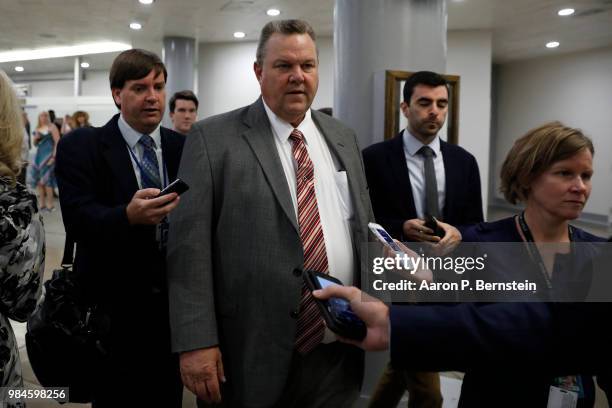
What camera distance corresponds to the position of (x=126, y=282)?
2037 mm

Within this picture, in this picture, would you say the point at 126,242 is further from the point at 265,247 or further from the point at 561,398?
the point at 561,398

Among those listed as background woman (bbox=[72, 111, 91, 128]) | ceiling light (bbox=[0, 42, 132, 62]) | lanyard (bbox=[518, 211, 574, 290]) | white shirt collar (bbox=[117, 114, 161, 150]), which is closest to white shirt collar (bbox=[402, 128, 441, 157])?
lanyard (bbox=[518, 211, 574, 290])

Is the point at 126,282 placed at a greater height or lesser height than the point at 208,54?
lesser

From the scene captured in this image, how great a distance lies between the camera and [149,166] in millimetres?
2172

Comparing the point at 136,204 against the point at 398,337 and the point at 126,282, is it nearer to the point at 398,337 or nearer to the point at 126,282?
the point at 126,282

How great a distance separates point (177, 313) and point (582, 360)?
122 centimetres

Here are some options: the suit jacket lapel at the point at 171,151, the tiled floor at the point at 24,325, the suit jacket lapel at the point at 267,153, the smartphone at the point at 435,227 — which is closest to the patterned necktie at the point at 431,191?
the smartphone at the point at 435,227

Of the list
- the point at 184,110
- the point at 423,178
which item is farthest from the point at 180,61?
the point at 423,178

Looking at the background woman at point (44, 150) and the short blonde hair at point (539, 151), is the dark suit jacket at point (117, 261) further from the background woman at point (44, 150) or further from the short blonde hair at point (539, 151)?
the background woman at point (44, 150)

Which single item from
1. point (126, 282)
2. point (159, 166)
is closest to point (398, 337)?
point (126, 282)

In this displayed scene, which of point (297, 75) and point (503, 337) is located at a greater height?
point (297, 75)

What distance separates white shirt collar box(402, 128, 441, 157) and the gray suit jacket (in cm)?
115

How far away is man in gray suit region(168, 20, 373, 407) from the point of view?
5.87 ft

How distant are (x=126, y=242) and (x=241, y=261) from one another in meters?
0.46
